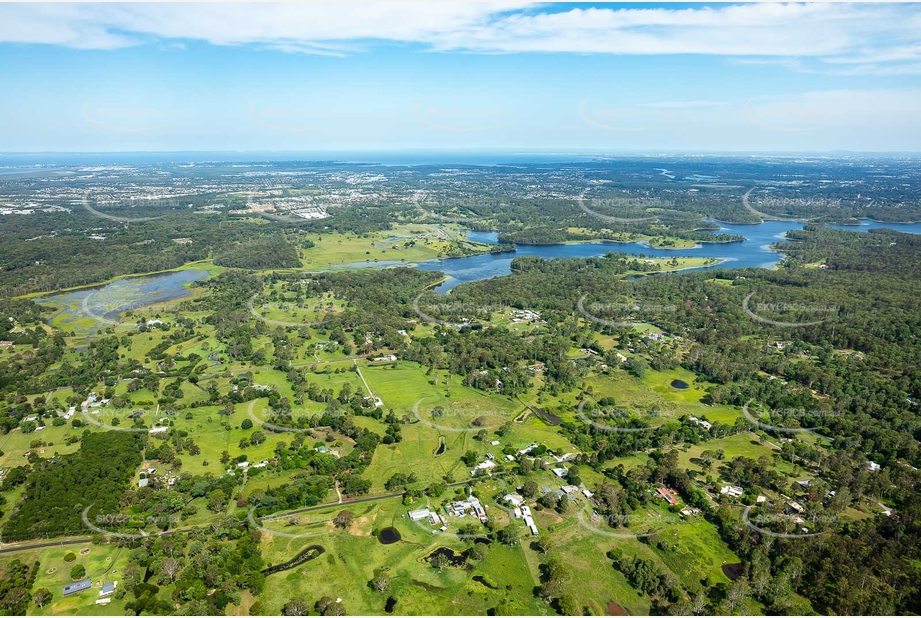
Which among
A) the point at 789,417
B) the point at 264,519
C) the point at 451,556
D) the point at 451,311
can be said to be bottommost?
the point at 451,556

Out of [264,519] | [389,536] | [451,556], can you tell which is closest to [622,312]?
[451,556]

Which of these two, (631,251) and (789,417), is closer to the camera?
(789,417)

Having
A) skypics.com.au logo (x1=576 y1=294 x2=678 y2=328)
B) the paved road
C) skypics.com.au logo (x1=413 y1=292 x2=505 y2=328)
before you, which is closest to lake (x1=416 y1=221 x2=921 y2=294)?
skypics.com.au logo (x1=413 y1=292 x2=505 y2=328)

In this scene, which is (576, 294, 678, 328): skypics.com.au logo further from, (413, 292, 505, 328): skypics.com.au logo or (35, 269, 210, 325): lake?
(35, 269, 210, 325): lake

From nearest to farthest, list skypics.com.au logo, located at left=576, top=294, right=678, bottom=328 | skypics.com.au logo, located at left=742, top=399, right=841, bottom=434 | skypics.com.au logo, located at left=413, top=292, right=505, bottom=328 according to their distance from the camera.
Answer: skypics.com.au logo, located at left=742, top=399, right=841, bottom=434
skypics.com.au logo, located at left=576, top=294, right=678, bottom=328
skypics.com.au logo, located at left=413, top=292, right=505, bottom=328

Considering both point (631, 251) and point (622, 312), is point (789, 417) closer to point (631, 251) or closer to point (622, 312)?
point (622, 312)

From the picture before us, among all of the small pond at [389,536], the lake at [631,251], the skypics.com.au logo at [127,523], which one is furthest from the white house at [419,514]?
the lake at [631,251]

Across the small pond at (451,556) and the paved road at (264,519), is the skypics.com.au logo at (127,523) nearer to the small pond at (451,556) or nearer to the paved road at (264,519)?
the paved road at (264,519)

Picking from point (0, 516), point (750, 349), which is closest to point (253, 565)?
point (0, 516)

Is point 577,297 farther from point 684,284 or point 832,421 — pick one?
point 832,421

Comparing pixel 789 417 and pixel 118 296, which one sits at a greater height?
pixel 118 296
